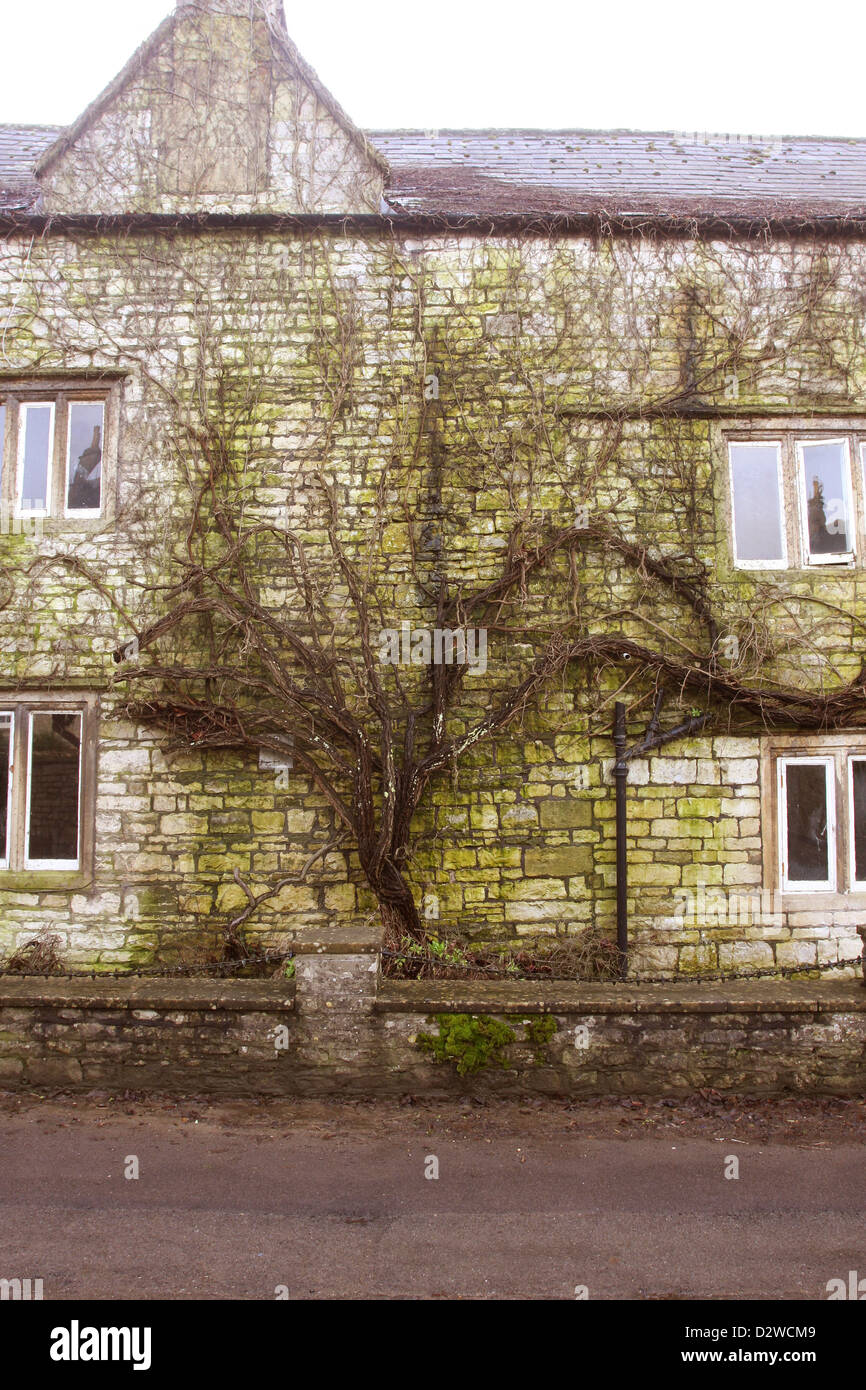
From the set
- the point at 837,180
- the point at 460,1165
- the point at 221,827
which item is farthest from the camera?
the point at 837,180

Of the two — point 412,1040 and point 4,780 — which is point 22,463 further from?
point 412,1040

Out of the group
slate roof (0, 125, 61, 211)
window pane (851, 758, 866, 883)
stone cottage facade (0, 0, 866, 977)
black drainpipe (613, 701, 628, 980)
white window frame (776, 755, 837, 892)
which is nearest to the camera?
black drainpipe (613, 701, 628, 980)

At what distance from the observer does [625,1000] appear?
18.5 ft

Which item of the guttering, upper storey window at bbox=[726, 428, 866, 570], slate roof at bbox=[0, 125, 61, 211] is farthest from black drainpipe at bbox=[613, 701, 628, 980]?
slate roof at bbox=[0, 125, 61, 211]

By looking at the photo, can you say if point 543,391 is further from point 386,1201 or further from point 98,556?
point 386,1201

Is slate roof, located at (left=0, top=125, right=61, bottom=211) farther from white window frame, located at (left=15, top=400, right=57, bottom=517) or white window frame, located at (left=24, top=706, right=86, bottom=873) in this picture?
white window frame, located at (left=24, top=706, right=86, bottom=873)

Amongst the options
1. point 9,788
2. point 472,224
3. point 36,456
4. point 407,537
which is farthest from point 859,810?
point 36,456

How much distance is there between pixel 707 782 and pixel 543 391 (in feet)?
12.5

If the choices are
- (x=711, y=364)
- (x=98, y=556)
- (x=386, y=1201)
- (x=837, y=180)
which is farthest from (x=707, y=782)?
(x=837, y=180)

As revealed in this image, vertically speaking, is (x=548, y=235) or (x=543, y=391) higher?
(x=548, y=235)

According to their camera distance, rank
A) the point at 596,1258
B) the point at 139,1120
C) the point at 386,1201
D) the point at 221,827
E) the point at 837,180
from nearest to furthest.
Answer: the point at 596,1258 < the point at 386,1201 < the point at 139,1120 < the point at 221,827 < the point at 837,180

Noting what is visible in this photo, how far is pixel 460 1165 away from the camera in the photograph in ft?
16.0

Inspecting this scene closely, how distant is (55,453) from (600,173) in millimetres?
6395

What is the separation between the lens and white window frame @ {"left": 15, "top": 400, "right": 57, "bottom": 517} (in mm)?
8383
